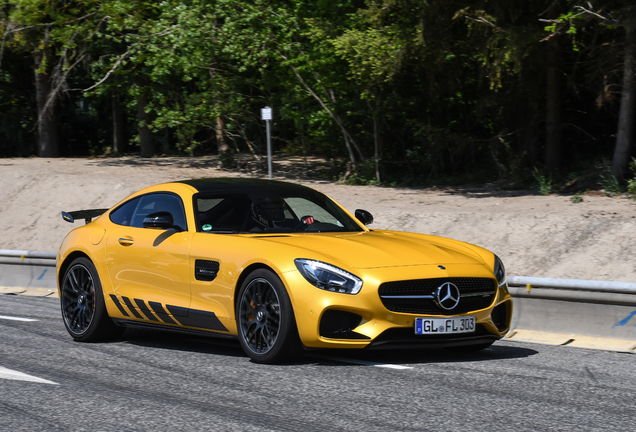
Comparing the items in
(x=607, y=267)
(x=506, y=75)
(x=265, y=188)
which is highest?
(x=506, y=75)

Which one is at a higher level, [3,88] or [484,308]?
[3,88]

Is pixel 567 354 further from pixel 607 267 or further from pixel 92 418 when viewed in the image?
pixel 607 267

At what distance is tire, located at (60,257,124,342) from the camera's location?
756 centimetres

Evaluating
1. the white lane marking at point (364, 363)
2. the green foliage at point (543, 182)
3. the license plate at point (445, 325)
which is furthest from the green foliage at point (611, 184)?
the white lane marking at point (364, 363)

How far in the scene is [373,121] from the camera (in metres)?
23.2

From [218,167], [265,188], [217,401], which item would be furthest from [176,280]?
[218,167]

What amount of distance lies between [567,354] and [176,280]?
3340 millimetres

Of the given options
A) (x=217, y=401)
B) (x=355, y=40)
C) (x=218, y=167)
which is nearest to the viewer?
(x=217, y=401)

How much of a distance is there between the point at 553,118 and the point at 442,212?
222 inches

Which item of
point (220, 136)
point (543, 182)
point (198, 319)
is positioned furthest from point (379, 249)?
point (220, 136)

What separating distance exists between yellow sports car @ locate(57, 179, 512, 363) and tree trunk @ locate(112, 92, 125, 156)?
2782 cm

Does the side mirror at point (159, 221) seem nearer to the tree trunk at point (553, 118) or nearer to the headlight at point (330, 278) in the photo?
the headlight at point (330, 278)

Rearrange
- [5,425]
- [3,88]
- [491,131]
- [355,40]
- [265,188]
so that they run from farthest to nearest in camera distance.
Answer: [3,88]
[491,131]
[355,40]
[265,188]
[5,425]

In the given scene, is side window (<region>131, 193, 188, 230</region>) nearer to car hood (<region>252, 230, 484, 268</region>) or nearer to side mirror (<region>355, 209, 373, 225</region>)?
car hood (<region>252, 230, 484, 268</region>)
